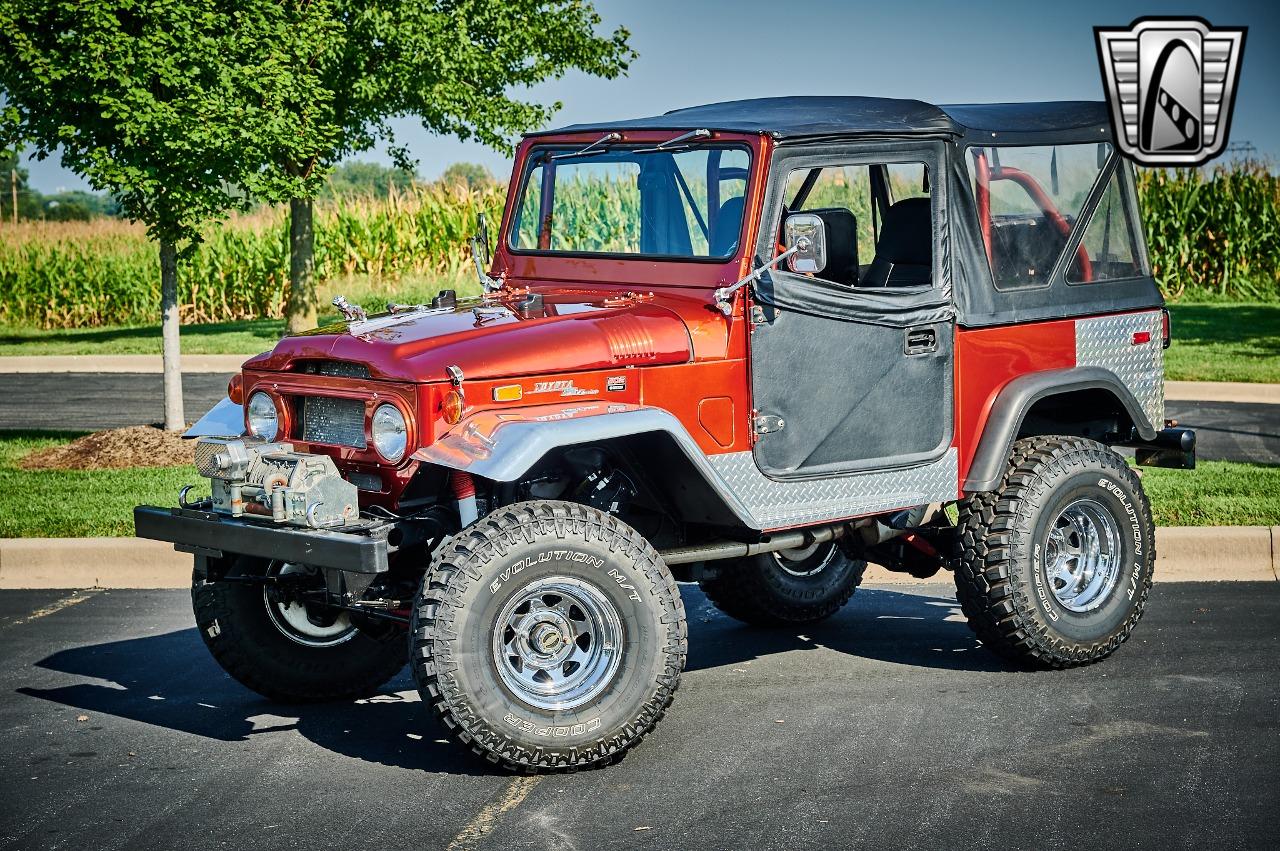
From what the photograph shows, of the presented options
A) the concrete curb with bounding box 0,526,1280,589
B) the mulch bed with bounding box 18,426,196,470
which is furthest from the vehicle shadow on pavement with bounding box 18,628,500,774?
the mulch bed with bounding box 18,426,196,470

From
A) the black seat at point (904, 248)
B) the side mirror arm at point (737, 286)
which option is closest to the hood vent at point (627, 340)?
the side mirror arm at point (737, 286)

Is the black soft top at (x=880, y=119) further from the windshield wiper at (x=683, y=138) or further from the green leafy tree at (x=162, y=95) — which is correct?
the green leafy tree at (x=162, y=95)

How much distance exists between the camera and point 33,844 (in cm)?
502

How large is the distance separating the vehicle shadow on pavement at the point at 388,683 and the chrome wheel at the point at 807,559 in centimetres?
31

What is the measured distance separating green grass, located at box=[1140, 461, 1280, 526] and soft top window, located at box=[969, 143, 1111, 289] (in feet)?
8.74

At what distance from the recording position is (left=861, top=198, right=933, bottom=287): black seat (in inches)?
272

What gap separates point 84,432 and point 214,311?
577 inches

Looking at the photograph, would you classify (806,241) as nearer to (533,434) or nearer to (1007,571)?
(533,434)

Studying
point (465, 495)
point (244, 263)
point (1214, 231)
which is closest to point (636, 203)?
point (465, 495)

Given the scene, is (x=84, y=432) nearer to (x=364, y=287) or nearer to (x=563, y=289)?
(x=563, y=289)

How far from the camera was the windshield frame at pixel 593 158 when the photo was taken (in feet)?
20.6

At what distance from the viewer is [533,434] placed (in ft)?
17.9

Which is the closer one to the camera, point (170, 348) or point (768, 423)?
point (768, 423)

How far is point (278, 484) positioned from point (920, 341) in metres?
2.74
